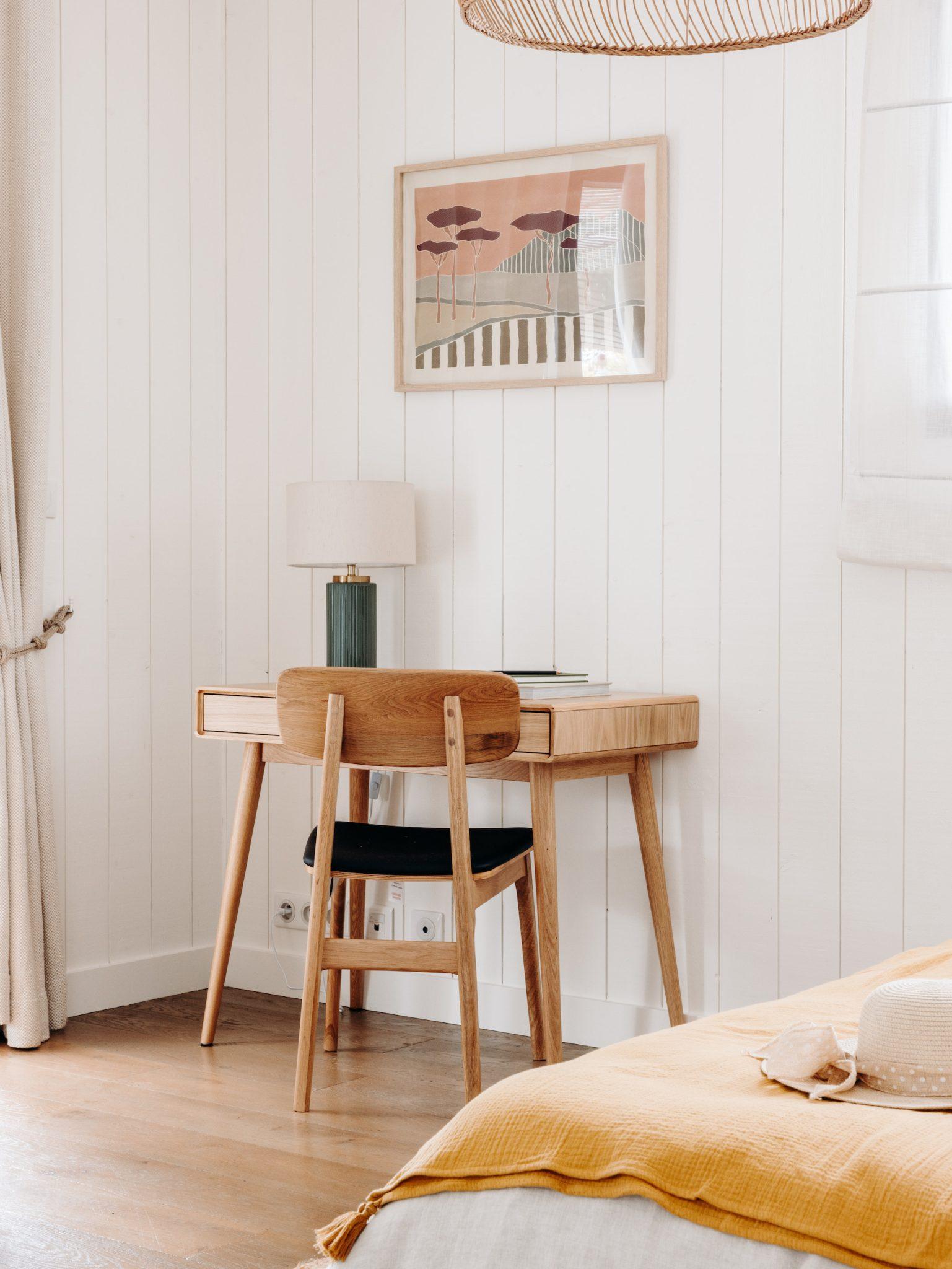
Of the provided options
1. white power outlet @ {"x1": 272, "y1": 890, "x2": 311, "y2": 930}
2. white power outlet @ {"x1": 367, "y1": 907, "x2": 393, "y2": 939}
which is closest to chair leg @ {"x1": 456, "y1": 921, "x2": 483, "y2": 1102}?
white power outlet @ {"x1": 367, "y1": 907, "x2": 393, "y2": 939}

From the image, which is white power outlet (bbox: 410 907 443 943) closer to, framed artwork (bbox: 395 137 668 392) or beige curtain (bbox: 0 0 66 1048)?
beige curtain (bbox: 0 0 66 1048)

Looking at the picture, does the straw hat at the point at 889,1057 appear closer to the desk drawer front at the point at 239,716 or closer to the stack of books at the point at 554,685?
the stack of books at the point at 554,685

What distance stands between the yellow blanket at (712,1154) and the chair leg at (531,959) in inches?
60.7

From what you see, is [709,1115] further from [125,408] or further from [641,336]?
[125,408]

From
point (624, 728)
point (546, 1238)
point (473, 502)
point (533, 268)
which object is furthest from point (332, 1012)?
point (546, 1238)

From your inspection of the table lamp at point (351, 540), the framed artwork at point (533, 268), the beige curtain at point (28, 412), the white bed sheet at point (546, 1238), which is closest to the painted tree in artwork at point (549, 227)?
the framed artwork at point (533, 268)

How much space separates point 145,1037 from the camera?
319cm

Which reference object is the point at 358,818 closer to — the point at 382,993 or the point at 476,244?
the point at 382,993

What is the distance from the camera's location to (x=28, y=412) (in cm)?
316

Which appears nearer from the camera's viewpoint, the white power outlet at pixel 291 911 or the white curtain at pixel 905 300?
the white curtain at pixel 905 300

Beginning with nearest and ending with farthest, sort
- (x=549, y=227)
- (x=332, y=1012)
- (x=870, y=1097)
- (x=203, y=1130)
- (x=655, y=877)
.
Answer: (x=870, y=1097), (x=203, y=1130), (x=655, y=877), (x=332, y=1012), (x=549, y=227)

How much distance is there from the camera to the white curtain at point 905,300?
268 cm

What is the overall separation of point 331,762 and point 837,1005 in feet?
3.98

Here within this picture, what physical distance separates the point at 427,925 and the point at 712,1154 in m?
2.30
